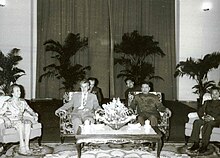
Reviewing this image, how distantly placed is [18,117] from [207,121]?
3.19 m

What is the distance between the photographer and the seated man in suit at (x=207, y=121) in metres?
5.78

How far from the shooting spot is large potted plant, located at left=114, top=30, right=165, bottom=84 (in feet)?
36.9

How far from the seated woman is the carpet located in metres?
0.20

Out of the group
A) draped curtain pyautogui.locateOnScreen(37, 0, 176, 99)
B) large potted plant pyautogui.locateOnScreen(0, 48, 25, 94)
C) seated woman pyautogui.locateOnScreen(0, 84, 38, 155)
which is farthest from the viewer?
draped curtain pyautogui.locateOnScreen(37, 0, 176, 99)

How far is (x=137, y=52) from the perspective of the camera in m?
11.4

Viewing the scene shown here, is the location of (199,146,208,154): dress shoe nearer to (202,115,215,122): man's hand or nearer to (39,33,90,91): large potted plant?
(202,115,215,122): man's hand

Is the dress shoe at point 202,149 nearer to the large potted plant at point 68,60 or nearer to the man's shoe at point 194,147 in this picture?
the man's shoe at point 194,147

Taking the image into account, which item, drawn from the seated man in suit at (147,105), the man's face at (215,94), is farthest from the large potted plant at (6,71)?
the man's face at (215,94)

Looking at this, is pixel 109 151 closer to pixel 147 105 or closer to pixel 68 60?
pixel 147 105

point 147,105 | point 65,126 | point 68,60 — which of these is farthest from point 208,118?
point 68,60

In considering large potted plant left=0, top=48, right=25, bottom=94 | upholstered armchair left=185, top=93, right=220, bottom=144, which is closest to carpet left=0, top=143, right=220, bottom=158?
upholstered armchair left=185, top=93, right=220, bottom=144

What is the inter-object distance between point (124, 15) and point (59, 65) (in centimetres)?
290

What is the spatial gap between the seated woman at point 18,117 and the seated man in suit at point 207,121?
2.74 m

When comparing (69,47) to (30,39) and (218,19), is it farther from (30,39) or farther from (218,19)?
(218,19)
